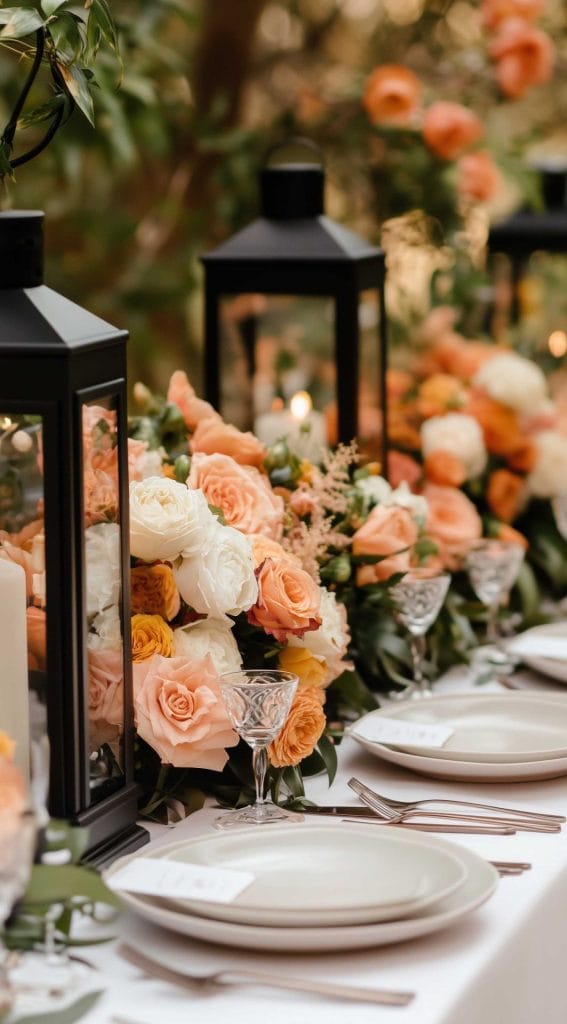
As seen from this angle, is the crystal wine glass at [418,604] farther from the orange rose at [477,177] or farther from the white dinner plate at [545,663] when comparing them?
the orange rose at [477,177]

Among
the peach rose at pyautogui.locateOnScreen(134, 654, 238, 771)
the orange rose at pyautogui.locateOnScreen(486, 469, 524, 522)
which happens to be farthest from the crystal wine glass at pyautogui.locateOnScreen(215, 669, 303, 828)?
the orange rose at pyautogui.locateOnScreen(486, 469, 524, 522)

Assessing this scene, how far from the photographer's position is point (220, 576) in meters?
1.34

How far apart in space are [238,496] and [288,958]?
0.59m

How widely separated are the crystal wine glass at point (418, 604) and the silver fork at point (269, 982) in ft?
2.34

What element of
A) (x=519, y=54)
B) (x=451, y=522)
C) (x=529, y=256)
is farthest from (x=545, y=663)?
(x=519, y=54)

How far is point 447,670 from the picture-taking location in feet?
6.20

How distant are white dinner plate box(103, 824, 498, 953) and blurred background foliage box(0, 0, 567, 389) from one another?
1680 mm

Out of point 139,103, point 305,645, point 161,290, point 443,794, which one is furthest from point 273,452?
point 161,290

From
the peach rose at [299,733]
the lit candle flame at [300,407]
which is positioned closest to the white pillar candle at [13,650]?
the peach rose at [299,733]

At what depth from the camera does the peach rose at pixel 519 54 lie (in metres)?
2.82

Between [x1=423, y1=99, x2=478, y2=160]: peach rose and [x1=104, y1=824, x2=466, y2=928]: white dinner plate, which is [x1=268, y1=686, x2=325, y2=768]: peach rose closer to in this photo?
[x1=104, y1=824, x2=466, y2=928]: white dinner plate

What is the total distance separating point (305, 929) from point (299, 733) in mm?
364

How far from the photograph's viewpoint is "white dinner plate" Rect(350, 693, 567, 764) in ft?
4.63

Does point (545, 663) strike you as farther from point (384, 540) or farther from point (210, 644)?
point (210, 644)
